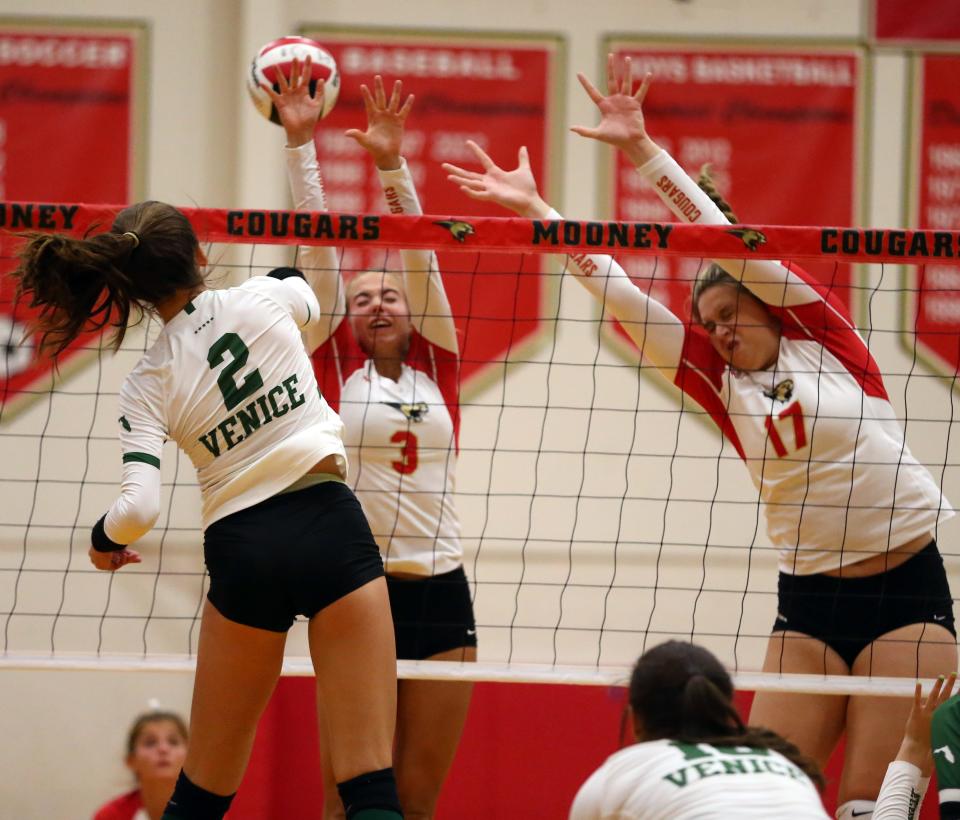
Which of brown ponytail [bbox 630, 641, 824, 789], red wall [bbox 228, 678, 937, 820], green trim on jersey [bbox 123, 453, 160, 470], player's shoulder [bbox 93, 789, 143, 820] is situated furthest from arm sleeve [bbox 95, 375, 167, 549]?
red wall [bbox 228, 678, 937, 820]

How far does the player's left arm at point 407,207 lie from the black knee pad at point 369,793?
5.43 feet

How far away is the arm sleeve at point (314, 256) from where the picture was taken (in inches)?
149

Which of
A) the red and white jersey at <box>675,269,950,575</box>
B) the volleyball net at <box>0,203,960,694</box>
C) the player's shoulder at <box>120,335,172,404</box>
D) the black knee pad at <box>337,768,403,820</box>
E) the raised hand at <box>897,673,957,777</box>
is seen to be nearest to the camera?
the black knee pad at <box>337,768,403,820</box>

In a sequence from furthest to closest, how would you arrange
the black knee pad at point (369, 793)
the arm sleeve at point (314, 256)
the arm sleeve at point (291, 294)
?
the arm sleeve at point (314, 256) → the arm sleeve at point (291, 294) → the black knee pad at point (369, 793)

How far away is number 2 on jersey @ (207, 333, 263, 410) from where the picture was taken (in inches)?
105

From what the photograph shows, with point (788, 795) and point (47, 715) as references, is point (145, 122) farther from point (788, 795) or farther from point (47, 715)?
point (788, 795)

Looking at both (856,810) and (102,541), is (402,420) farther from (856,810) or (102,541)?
(856,810)

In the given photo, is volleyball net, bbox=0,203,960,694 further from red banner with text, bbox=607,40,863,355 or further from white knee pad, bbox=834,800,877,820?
white knee pad, bbox=834,800,877,820

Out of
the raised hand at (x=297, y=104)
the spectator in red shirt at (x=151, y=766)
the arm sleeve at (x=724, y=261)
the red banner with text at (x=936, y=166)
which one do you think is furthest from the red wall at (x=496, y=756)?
the raised hand at (x=297, y=104)

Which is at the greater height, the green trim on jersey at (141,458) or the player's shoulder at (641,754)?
the green trim on jersey at (141,458)

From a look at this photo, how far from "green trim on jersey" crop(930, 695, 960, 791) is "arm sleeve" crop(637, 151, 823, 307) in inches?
50.0

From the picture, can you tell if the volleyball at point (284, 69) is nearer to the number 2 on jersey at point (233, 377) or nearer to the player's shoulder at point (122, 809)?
the number 2 on jersey at point (233, 377)

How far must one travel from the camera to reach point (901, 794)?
9.33 feet

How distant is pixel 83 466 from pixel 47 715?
137cm
